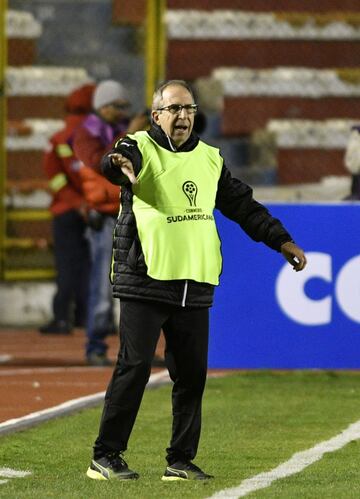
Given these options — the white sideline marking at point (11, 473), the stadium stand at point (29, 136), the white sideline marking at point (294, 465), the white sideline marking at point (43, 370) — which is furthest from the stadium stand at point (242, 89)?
the white sideline marking at point (11, 473)

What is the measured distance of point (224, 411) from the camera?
10.5m

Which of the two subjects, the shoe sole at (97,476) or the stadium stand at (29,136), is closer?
the shoe sole at (97,476)

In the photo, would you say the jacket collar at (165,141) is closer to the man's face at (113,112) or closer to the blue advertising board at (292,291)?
the blue advertising board at (292,291)

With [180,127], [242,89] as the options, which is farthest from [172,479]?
[242,89]

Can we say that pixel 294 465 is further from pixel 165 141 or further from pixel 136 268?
pixel 165 141

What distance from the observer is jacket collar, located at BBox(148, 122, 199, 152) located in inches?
306

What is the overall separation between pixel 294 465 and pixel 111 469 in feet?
3.03

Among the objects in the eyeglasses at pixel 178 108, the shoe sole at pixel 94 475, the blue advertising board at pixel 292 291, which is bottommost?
the shoe sole at pixel 94 475

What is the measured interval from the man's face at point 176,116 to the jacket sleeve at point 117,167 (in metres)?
0.17

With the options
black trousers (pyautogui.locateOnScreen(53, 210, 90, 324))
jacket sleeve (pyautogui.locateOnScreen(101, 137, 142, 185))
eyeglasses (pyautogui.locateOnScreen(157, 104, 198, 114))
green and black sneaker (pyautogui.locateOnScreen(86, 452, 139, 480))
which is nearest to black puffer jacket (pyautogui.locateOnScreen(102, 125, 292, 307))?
jacket sleeve (pyautogui.locateOnScreen(101, 137, 142, 185))

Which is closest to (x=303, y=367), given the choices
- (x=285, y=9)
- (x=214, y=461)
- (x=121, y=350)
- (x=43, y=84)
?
(x=214, y=461)

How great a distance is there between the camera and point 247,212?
26.4ft

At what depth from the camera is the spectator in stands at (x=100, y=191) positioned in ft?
40.7

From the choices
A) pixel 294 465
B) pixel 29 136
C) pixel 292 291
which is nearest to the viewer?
pixel 294 465
